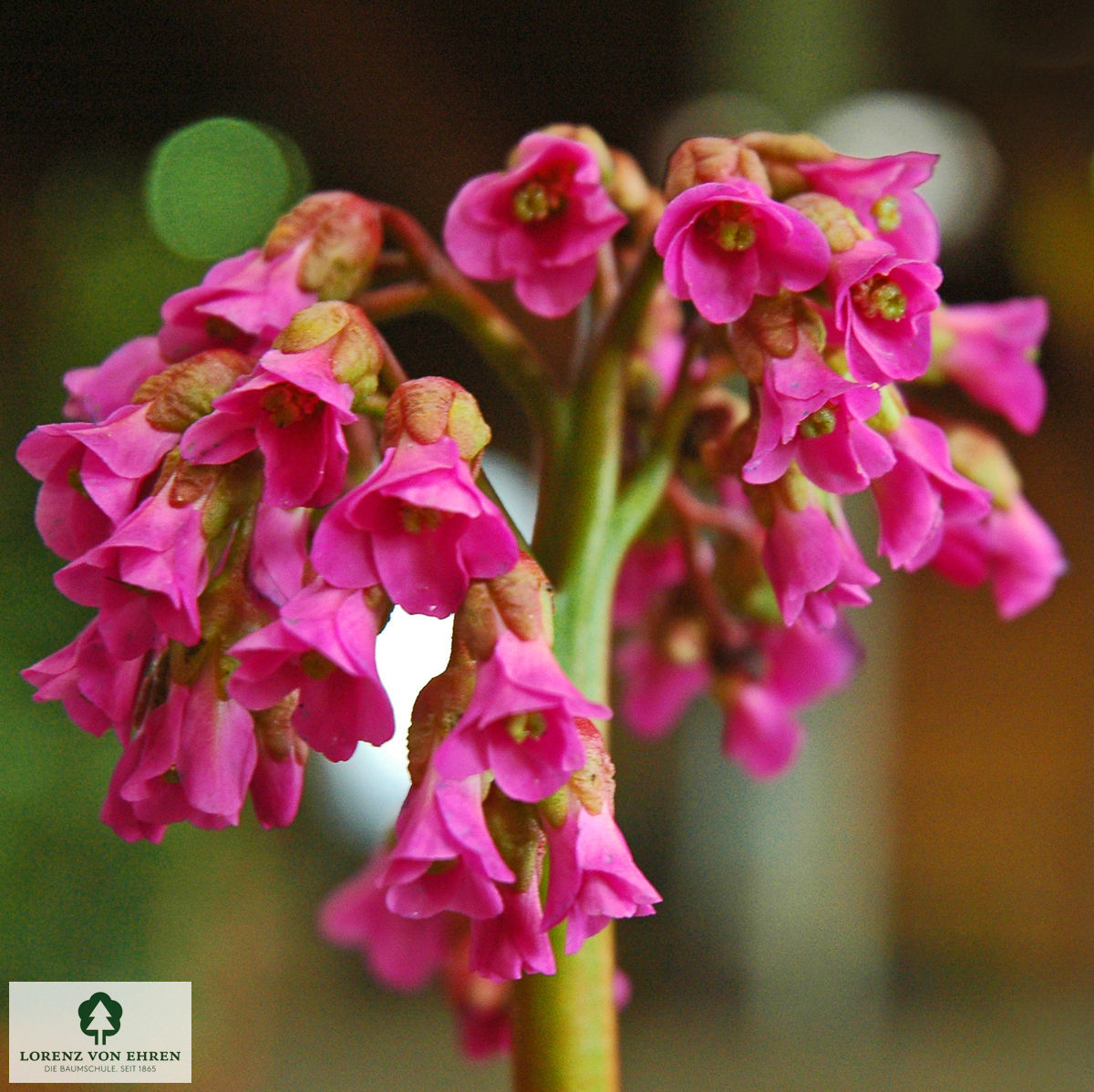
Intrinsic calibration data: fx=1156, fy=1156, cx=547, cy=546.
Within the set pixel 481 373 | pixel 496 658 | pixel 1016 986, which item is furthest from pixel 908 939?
pixel 496 658

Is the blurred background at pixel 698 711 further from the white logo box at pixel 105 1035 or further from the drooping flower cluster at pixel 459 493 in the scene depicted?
the drooping flower cluster at pixel 459 493

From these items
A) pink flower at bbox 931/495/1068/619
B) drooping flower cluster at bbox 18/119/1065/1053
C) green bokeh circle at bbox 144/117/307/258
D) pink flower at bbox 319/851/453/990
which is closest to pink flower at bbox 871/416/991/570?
drooping flower cluster at bbox 18/119/1065/1053

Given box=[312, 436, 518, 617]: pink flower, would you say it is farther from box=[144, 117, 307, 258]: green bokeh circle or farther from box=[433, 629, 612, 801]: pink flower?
box=[144, 117, 307, 258]: green bokeh circle

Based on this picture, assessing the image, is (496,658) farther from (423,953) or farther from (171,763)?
(423,953)

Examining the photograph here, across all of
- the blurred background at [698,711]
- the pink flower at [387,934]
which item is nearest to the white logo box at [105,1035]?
the pink flower at [387,934]

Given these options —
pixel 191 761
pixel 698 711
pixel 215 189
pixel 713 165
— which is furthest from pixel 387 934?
pixel 698 711

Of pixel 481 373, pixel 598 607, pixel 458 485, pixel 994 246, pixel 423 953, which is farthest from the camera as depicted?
pixel 994 246

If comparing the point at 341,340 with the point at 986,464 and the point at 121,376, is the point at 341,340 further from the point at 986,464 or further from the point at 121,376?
the point at 986,464
